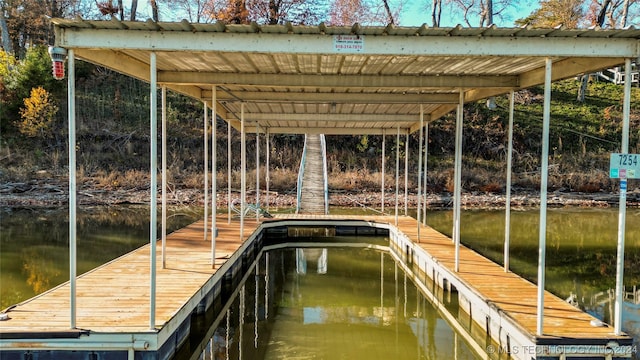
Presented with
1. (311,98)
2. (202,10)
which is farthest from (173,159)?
(311,98)

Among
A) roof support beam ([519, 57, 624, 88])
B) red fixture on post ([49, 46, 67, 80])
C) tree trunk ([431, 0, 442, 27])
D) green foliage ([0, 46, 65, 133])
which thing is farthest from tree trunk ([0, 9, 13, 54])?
roof support beam ([519, 57, 624, 88])

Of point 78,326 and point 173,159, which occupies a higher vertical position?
point 173,159

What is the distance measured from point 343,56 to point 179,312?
3.12m

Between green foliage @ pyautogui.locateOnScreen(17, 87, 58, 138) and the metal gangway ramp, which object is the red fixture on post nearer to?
the metal gangway ramp

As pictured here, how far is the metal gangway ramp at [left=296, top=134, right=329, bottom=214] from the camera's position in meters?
15.1

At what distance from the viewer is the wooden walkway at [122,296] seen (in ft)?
14.6

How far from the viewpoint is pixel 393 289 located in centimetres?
828

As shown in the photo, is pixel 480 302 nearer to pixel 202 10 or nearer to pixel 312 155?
pixel 312 155

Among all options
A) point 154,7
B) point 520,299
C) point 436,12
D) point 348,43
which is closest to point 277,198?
point 154,7

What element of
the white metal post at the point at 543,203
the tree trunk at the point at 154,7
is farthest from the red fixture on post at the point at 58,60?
the tree trunk at the point at 154,7

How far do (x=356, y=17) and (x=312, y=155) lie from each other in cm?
1248

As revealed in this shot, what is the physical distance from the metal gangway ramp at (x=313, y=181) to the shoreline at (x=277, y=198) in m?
1.79

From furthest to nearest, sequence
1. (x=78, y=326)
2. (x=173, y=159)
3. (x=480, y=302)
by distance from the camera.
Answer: (x=173, y=159)
(x=480, y=302)
(x=78, y=326)

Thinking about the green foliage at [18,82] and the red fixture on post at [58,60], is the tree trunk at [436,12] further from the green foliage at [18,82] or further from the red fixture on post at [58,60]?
the red fixture on post at [58,60]
